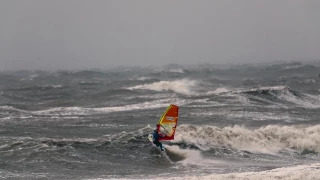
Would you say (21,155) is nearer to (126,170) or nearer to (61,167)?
(61,167)

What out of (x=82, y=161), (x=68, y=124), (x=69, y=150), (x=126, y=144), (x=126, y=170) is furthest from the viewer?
(x=68, y=124)

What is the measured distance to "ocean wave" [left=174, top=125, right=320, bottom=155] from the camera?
69.5 ft

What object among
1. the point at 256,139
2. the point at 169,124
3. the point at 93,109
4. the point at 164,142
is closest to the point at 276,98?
the point at 93,109

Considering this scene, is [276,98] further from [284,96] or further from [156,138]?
[156,138]

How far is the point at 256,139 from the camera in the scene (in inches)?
874

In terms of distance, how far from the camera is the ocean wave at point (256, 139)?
69.5ft

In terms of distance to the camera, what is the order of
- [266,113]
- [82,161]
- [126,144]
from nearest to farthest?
1. [82,161]
2. [126,144]
3. [266,113]

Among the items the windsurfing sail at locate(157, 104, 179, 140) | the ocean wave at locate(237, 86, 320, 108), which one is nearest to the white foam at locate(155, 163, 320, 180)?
the windsurfing sail at locate(157, 104, 179, 140)

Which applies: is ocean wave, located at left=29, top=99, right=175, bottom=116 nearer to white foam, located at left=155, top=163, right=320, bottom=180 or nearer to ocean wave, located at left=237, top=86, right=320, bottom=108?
ocean wave, located at left=237, top=86, right=320, bottom=108

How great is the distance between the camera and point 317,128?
2400cm

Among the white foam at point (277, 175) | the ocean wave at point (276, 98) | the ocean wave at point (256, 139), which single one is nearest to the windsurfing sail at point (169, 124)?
the ocean wave at point (256, 139)

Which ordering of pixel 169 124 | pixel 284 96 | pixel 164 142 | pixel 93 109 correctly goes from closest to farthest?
pixel 169 124 < pixel 164 142 < pixel 93 109 < pixel 284 96

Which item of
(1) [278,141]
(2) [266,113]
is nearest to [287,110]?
(2) [266,113]

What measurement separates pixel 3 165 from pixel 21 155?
5.94 ft
